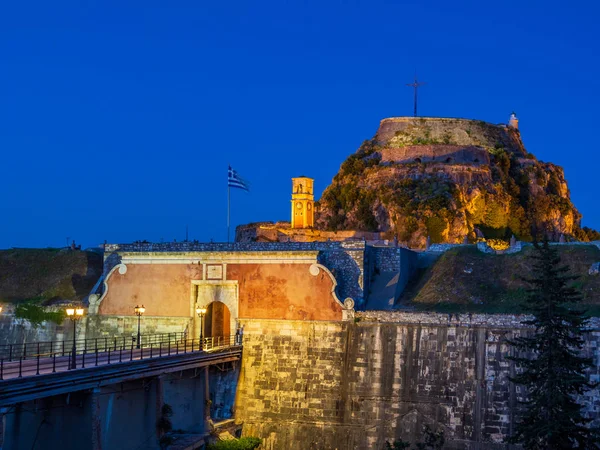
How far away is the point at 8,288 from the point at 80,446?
72.7 feet

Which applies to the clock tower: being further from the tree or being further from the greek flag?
the tree

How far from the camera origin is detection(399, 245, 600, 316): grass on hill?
33.4 metres

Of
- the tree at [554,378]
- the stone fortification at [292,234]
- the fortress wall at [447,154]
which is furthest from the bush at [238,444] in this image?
the fortress wall at [447,154]

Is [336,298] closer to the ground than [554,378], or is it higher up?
higher up

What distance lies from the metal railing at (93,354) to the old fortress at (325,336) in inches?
32.0

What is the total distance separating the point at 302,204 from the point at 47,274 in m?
26.6

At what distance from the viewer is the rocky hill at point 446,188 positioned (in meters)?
62.8

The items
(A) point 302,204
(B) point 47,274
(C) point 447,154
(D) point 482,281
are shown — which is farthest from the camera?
(C) point 447,154

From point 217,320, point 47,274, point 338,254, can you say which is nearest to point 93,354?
point 217,320

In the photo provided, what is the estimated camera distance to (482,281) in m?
35.6

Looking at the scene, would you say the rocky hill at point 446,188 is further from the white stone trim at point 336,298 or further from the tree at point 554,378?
the tree at point 554,378

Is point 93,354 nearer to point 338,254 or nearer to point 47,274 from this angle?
point 338,254

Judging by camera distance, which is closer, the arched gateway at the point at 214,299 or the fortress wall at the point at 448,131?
the arched gateway at the point at 214,299

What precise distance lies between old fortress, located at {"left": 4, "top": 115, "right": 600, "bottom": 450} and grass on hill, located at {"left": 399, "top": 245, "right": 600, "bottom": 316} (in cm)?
111
